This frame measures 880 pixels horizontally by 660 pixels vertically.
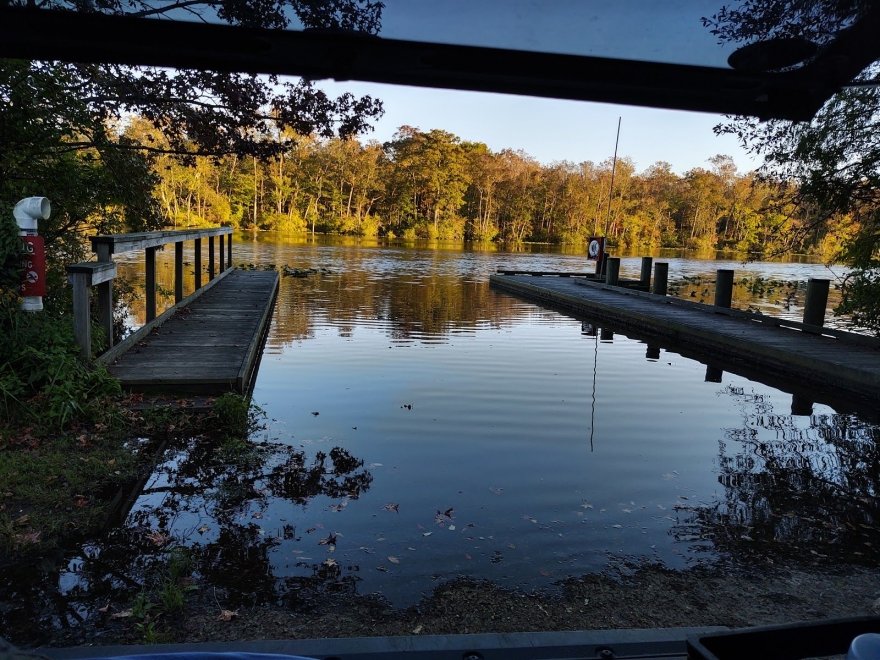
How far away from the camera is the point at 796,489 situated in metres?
4.45

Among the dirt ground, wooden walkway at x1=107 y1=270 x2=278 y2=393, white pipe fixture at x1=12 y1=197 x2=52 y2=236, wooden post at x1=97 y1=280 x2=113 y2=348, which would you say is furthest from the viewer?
wooden post at x1=97 y1=280 x2=113 y2=348

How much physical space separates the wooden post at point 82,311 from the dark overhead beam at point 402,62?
382cm

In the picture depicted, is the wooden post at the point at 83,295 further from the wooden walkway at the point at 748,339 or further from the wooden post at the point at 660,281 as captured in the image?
the wooden post at the point at 660,281

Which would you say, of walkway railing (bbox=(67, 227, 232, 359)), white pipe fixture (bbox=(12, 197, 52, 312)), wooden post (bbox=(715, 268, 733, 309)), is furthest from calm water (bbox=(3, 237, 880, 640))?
wooden post (bbox=(715, 268, 733, 309))

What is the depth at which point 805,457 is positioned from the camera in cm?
525

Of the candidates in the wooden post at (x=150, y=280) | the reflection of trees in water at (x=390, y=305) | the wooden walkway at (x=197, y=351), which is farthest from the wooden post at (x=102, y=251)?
the reflection of trees in water at (x=390, y=305)

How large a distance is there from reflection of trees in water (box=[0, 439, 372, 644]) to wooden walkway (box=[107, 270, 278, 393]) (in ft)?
3.79

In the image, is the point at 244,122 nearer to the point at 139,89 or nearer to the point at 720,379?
the point at 139,89

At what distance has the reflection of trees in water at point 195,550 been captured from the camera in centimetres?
255

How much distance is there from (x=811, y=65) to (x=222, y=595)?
278 cm

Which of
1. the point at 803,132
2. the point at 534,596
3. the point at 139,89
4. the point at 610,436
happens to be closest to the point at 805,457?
the point at 610,436

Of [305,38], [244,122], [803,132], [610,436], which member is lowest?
[610,436]

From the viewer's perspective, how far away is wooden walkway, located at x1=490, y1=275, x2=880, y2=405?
7.48 metres

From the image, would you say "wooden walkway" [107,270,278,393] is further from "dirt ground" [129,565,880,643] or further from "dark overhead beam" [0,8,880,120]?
"dark overhead beam" [0,8,880,120]
